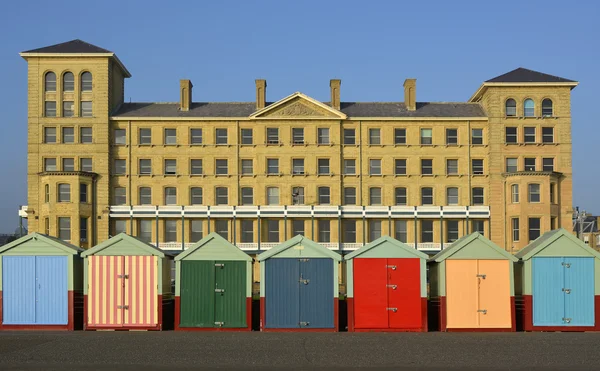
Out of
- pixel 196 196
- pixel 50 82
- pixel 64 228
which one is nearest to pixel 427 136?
pixel 196 196

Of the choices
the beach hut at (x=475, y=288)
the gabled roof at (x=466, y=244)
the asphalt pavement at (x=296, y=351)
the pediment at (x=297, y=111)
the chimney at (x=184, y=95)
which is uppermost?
the chimney at (x=184, y=95)

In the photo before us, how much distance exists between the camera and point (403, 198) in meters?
73.6

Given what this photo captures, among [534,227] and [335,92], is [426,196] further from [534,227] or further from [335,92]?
[335,92]

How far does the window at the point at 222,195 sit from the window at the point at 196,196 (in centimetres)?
142

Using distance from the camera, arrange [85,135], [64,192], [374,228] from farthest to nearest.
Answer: [374,228] → [85,135] → [64,192]

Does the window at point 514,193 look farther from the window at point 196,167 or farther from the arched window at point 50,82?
the arched window at point 50,82

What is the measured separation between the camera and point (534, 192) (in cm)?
7062

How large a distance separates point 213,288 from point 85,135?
43.4 metres

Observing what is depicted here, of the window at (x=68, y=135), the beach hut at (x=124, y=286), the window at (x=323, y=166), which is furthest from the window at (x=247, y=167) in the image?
the beach hut at (x=124, y=286)

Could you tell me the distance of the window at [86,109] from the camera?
2847 inches

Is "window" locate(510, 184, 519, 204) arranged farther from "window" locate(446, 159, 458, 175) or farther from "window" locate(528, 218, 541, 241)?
"window" locate(446, 159, 458, 175)

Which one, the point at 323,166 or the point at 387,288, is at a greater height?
the point at 323,166

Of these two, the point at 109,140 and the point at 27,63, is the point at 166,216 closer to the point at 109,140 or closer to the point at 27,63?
the point at 109,140

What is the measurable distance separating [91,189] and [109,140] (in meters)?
4.62
